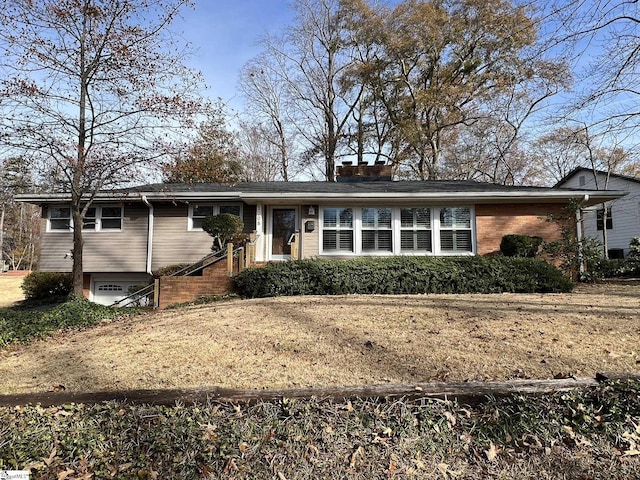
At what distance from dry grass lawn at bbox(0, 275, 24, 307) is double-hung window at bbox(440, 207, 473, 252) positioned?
16279mm

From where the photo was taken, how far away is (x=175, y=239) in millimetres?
12938

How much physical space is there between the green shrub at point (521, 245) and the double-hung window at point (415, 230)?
7.12 ft

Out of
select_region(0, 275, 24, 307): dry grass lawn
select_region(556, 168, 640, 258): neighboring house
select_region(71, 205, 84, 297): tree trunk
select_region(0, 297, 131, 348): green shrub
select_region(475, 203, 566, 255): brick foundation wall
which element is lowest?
select_region(0, 275, 24, 307): dry grass lawn

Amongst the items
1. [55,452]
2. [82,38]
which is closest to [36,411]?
[55,452]

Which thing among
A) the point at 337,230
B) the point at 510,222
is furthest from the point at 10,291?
the point at 510,222

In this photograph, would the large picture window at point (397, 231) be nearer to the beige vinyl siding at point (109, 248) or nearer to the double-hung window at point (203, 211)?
the double-hung window at point (203, 211)

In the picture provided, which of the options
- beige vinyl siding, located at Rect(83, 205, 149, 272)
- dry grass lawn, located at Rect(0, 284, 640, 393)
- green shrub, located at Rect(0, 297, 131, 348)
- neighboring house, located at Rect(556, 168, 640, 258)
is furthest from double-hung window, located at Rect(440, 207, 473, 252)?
neighboring house, located at Rect(556, 168, 640, 258)

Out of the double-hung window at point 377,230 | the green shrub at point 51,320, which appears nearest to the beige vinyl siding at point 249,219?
the double-hung window at point 377,230

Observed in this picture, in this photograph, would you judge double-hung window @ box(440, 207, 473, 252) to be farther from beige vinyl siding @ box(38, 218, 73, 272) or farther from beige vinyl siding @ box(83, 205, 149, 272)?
beige vinyl siding @ box(38, 218, 73, 272)

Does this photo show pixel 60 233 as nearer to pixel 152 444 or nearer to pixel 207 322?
pixel 207 322

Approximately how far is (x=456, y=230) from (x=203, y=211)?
8355 millimetres

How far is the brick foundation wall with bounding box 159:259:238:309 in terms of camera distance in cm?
964

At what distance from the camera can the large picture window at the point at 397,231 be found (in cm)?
1202

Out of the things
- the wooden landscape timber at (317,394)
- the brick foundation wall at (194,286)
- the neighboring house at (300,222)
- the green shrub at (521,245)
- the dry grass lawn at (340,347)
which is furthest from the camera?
the neighboring house at (300,222)
